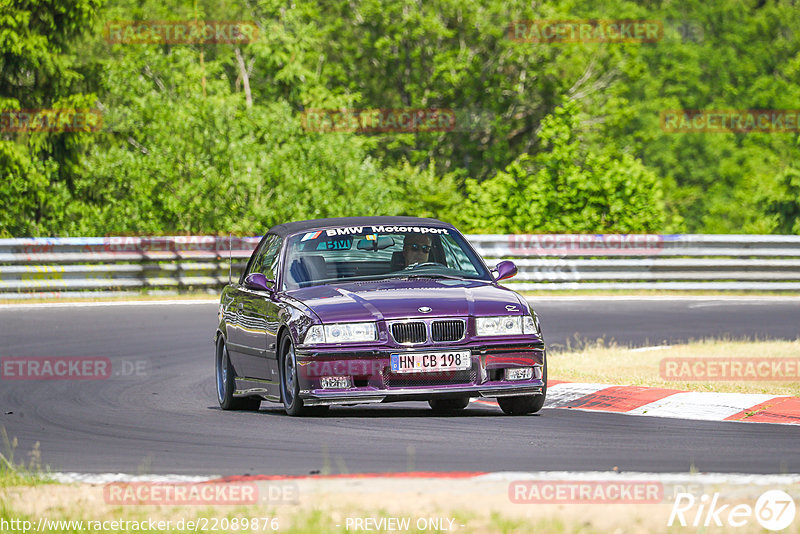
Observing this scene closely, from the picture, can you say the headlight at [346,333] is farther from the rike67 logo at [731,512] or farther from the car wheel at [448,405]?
the rike67 logo at [731,512]

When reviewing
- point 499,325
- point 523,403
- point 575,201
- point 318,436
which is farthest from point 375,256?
point 575,201

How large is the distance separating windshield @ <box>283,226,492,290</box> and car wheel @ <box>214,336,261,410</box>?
1.32 metres

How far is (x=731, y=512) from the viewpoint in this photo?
5801 mm

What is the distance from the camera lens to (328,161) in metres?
30.4

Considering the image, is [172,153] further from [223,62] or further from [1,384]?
[223,62]

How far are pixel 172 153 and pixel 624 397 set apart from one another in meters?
19.1

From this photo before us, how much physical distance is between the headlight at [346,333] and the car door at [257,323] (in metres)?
0.84

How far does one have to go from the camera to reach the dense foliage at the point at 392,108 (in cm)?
2939

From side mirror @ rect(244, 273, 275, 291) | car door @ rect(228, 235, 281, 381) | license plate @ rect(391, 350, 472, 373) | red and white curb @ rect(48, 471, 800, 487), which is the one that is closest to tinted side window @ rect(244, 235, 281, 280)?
car door @ rect(228, 235, 281, 381)

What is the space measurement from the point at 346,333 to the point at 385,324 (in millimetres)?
280

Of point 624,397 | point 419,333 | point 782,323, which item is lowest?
point 782,323

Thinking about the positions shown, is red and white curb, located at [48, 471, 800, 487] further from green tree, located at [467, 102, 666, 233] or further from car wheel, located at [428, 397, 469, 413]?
green tree, located at [467, 102, 666, 233]

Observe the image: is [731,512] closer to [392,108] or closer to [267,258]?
[267,258]

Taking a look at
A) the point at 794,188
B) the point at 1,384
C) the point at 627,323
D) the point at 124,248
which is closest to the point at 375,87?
the point at 794,188
